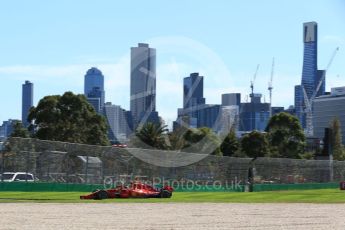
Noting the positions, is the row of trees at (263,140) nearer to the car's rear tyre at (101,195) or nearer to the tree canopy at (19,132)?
the tree canopy at (19,132)

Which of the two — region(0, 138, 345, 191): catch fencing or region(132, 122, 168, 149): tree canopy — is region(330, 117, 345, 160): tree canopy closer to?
region(132, 122, 168, 149): tree canopy

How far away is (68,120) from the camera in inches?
3949

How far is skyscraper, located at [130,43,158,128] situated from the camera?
324 ft

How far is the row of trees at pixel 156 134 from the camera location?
9975cm

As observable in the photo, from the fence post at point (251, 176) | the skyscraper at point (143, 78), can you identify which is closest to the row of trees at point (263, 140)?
the skyscraper at point (143, 78)

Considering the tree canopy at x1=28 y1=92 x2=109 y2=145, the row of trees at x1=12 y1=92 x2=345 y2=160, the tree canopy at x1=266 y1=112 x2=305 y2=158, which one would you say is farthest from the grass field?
the tree canopy at x1=266 y1=112 x2=305 y2=158

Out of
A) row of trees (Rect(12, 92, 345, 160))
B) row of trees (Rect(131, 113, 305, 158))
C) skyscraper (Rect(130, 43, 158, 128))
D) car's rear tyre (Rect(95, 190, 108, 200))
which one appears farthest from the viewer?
row of trees (Rect(131, 113, 305, 158))

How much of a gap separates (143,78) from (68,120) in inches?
512

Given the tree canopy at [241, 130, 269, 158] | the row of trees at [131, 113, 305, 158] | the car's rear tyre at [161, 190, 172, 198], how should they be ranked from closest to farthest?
1. the car's rear tyre at [161, 190, 172, 198]
2. the row of trees at [131, 113, 305, 158]
3. the tree canopy at [241, 130, 269, 158]

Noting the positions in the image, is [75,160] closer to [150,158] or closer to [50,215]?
[150,158]

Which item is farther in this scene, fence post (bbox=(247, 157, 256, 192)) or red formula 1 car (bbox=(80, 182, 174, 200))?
fence post (bbox=(247, 157, 256, 192))

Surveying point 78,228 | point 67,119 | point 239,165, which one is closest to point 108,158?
point 239,165

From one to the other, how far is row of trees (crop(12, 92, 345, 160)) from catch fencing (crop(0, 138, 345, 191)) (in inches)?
898

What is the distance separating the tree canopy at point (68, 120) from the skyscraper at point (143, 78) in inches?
320
